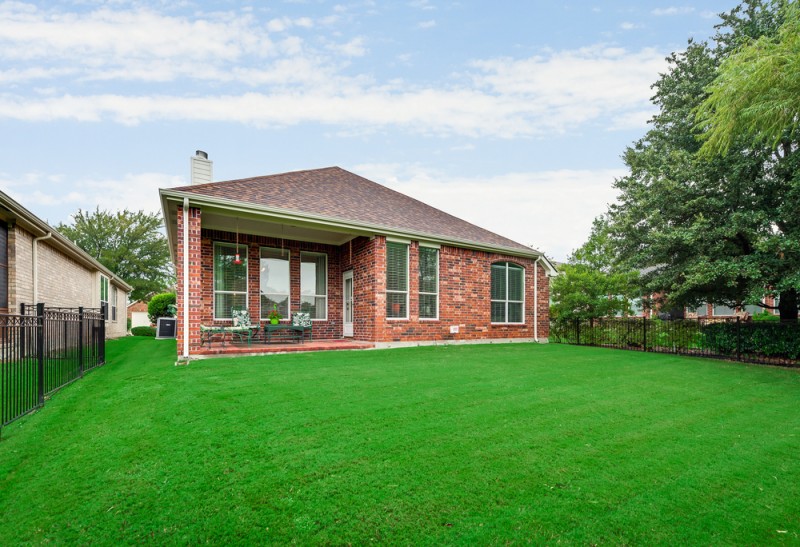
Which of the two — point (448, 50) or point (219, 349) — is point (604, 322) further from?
point (219, 349)

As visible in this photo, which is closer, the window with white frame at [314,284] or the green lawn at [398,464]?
the green lawn at [398,464]

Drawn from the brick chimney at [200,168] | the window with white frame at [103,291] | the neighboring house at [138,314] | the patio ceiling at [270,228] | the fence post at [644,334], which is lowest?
the neighboring house at [138,314]

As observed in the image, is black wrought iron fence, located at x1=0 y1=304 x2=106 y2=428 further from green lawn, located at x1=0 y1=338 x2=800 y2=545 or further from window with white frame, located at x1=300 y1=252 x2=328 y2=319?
window with white frame, located at x1=300 y1=252 x2=328 y2=319

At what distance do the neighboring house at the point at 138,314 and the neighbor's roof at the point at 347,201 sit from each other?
2534cm

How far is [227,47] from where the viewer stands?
35.7ft

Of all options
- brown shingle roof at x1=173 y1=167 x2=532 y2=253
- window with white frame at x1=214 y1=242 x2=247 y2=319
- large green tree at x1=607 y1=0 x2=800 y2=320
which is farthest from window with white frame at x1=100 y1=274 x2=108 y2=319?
large green tree at x1=607 y1=0 x2=800 y2=320

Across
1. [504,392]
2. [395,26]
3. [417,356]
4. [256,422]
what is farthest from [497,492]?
[395,26]

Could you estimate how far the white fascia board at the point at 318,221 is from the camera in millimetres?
8117

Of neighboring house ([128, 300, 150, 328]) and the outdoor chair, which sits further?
neighboring house ([128, 300, 150, 328])

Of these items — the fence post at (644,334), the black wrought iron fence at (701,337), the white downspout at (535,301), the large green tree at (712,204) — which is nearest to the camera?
the large green tree at (712,204)

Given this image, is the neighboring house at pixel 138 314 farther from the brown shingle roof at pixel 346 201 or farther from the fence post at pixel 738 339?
the fence post at pixel 738 339

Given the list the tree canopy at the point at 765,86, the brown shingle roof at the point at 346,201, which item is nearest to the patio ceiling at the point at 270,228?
the brown shingle roof at the point at 346,201

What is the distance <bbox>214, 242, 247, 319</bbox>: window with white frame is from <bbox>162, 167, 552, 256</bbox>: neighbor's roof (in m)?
1.88

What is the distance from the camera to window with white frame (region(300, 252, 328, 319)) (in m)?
11.8
